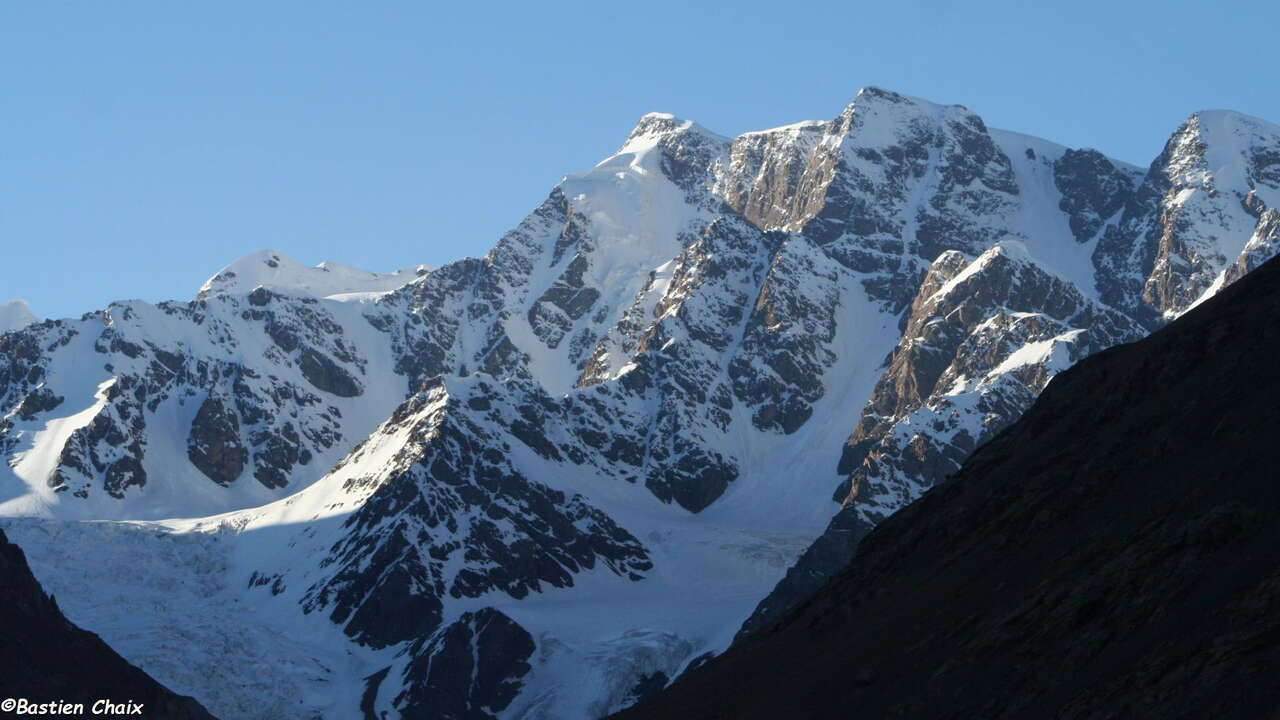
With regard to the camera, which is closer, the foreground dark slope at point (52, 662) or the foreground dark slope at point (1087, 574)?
the foreground dark slope at point (1087, 574)

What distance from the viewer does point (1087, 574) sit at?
6938cm

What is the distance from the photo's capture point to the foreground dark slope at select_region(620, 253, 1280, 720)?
5594cm

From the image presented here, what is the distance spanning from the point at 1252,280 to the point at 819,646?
1126 inches

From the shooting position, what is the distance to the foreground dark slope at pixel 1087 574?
55.9m

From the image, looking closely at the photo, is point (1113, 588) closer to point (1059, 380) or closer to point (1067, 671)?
point (1067, 671)

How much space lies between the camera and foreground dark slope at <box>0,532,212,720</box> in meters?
99.5

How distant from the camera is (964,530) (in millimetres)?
93812

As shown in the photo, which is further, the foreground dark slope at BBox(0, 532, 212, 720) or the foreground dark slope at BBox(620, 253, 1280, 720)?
the foreground dark slope at BBox(0, 532, 212, 720)

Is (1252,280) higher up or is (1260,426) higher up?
(1252,280)

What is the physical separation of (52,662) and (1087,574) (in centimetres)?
6100

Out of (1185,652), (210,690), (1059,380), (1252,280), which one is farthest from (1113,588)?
(210,690)

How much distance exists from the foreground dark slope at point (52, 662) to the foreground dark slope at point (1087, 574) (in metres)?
30.1

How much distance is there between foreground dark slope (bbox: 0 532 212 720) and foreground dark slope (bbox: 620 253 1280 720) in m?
30.1

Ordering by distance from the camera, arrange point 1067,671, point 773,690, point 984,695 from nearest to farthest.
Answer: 1. point 1067,671
2. point 984,695
3. point 773,690
